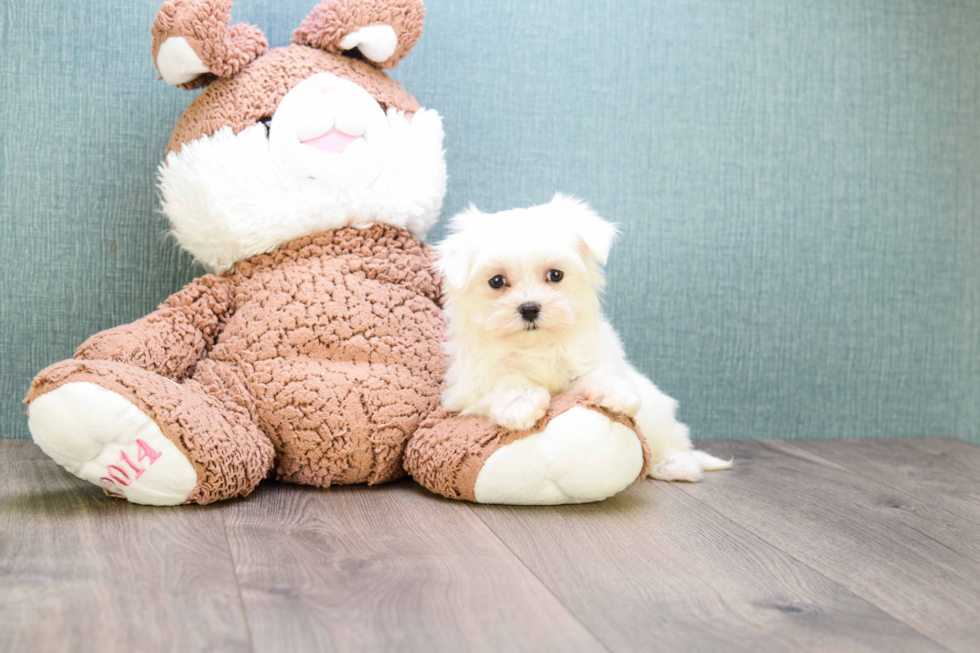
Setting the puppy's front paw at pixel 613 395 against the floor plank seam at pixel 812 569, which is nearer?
the floor plank seam at pixel 812 569

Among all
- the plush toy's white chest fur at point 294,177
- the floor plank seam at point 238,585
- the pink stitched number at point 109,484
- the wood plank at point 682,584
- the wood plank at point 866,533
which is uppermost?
the plush toy's white chest fur at point 294,177

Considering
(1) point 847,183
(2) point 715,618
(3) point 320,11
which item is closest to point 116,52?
(3) point 320,11

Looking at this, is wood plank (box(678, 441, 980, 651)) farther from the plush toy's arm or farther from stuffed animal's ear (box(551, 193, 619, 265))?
the plush toy's arm

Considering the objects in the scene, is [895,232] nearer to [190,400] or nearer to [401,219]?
[401,219]

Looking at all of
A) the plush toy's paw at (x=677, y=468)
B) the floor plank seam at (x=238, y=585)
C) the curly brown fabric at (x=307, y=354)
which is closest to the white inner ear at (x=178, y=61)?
the curly brown fabric at (x=307, y=354)

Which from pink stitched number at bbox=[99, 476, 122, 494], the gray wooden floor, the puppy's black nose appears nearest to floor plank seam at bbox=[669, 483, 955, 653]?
the gray wooden floor

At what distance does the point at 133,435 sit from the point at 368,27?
0.81 m

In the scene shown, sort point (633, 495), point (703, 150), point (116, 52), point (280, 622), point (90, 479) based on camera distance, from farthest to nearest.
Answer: point (703, 150)
point (116, 52)
point (633, 495)
point (90, 479)
point (280, 622)

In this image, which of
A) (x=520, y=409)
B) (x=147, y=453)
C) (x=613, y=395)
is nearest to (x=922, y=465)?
(x=613, y=395)

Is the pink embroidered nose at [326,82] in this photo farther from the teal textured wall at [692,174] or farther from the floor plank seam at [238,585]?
the floor plank seam at [238,585]

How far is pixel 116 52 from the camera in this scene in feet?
5.20

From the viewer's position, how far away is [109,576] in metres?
0.91

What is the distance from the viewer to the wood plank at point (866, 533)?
938 mm

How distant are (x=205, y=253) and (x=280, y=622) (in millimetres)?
810
